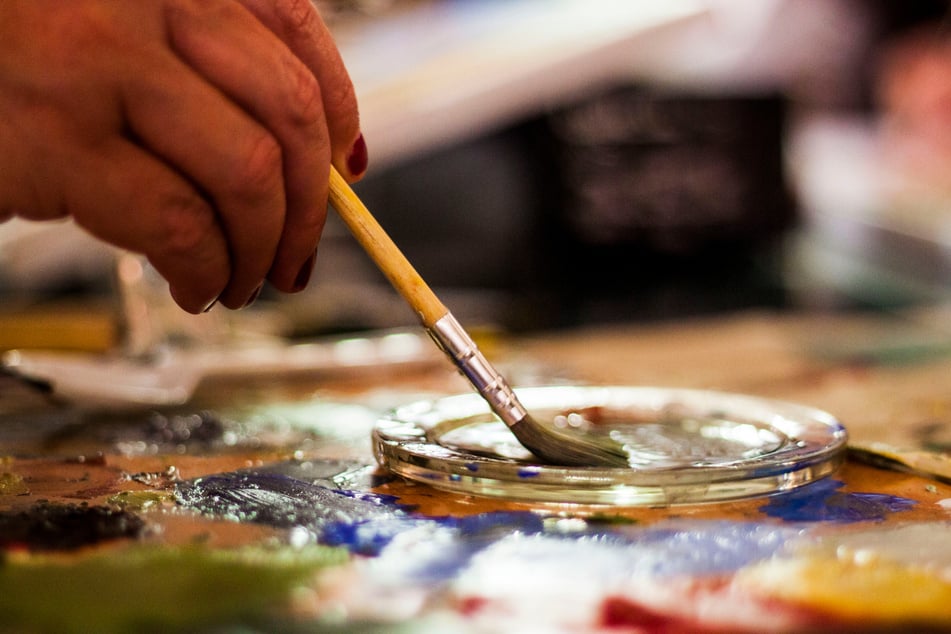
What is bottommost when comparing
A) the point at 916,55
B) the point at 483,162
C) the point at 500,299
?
the point at 500,299

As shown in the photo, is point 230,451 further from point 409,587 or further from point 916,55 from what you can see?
point 916,55

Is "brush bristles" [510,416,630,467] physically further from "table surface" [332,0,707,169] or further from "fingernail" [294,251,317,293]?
"table surface" [332,0,707,169]

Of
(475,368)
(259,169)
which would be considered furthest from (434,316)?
(259,169)

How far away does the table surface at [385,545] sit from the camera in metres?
0.47

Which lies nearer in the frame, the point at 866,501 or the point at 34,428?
the point at 866,501

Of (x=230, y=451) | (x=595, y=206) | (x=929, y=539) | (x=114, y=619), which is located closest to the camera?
(x=114, y=619)

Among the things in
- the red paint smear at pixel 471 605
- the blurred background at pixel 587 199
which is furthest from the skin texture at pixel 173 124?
the blurred background at pixel 587 199

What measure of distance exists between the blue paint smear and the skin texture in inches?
14.6

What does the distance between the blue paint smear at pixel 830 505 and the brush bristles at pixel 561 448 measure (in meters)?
0.11

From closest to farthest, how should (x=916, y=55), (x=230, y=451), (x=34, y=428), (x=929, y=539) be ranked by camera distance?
(x=929, y=539) < (x=230, y=451) < (x=34, y=428) < (x=916, y=55)

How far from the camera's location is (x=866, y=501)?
0.68 metres

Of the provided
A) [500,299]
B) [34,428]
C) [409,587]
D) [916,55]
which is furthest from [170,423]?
[916,55]

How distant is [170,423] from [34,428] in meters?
0.12

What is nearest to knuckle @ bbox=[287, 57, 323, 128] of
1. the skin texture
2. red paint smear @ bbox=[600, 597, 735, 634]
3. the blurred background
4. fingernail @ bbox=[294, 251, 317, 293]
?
the skin texture
